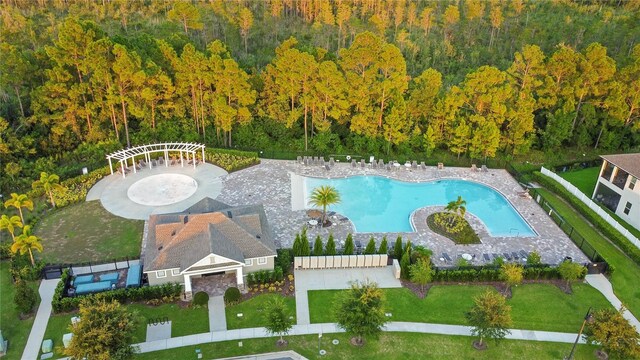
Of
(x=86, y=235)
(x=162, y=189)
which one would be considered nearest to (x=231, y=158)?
(x=162, y=189)

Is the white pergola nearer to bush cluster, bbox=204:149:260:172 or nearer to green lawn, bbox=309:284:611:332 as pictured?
bush cluster, bbox=204:149:260:172

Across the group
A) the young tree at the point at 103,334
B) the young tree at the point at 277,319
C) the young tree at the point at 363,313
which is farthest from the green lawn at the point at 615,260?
the young tree at the point at 103,334

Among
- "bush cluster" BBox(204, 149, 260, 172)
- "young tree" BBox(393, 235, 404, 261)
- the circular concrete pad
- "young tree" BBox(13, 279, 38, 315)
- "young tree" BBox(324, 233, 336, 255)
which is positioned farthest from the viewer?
"bush cluster" BBox(204, 149, 260, 172)

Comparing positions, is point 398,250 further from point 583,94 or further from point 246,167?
point 583,94

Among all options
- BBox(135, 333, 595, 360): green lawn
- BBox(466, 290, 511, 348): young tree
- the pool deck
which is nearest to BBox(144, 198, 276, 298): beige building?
the pool deck

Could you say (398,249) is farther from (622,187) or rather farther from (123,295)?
(622,187)

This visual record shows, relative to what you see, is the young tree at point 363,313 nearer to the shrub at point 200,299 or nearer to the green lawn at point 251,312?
the green lawn at point 251,312

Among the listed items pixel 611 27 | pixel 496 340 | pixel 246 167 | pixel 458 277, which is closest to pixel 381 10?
pixel 611 27
